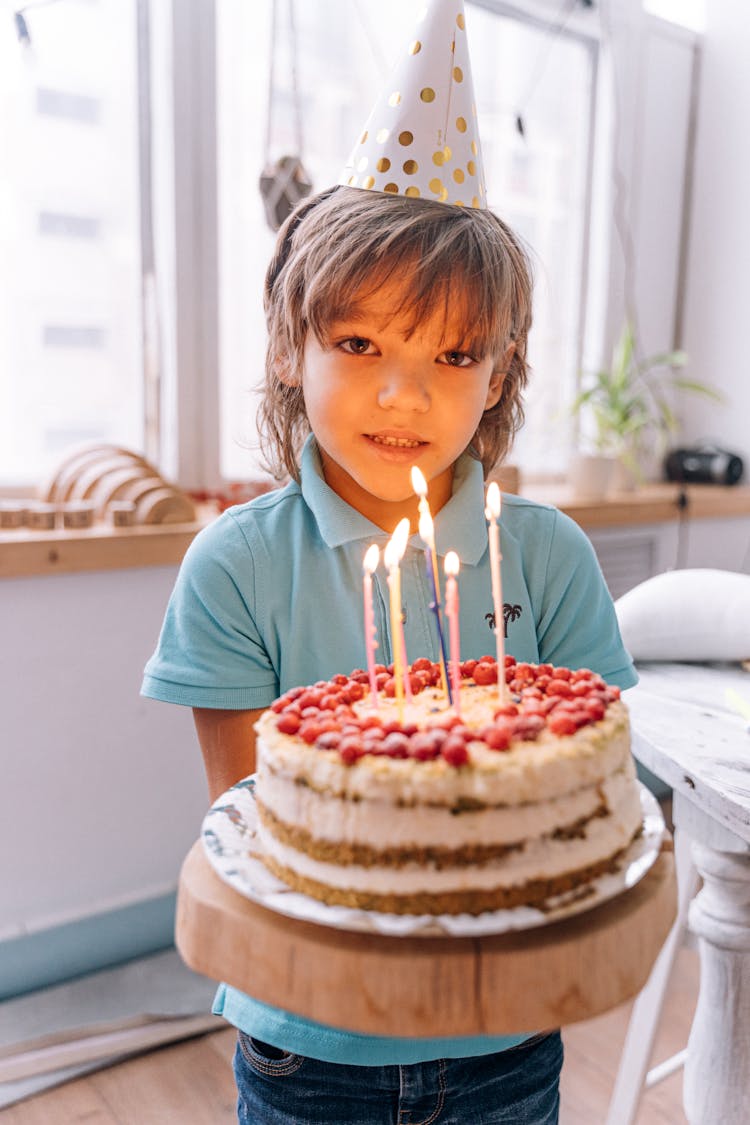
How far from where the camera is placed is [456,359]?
911 mm

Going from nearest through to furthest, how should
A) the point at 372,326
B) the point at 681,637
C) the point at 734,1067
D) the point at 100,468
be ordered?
the point at 372,326 < the point at 734,1067 < the point at 681,637 < the point at 100,468

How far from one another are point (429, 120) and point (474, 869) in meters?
0.68

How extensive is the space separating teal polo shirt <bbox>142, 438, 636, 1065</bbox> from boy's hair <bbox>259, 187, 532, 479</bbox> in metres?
0.15

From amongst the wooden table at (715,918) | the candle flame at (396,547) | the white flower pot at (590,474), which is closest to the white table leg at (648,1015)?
the wooden table at (715,918)

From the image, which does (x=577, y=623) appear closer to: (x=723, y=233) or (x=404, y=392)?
(x=404, y=392)

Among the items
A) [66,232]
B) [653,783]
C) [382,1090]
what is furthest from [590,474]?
[382,1090]

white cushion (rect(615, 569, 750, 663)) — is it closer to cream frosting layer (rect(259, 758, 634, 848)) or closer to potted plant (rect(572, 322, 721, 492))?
cream frosting layer (rect(259, 758, 634, 848))

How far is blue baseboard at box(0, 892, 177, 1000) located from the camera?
6.10 ft

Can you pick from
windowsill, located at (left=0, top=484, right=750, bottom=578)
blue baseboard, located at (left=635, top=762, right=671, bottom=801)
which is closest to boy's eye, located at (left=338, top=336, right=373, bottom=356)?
windowsill, located at (left=0, top=484, right=750, bottom=578)

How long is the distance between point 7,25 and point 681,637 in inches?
67.4

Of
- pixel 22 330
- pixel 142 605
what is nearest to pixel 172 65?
pixel 22 330

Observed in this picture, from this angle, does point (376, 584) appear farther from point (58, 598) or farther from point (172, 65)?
point (172, 65)

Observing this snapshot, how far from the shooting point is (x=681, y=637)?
4.96 feet

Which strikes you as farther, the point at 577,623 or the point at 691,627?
the point at 691,627
